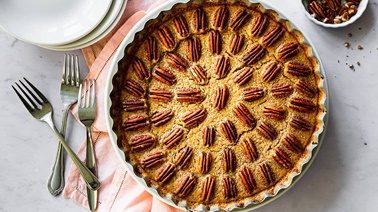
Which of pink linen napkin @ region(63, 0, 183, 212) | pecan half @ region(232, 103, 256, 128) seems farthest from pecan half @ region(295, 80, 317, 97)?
pink linen napkin @ region(63, 0, 183, 212)

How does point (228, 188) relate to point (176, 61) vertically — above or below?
below

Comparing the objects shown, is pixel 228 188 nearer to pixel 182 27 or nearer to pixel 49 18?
pixel 182 27

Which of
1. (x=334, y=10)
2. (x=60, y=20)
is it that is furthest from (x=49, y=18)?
(x=334, y=10)

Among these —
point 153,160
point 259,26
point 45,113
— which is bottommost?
point 45,113

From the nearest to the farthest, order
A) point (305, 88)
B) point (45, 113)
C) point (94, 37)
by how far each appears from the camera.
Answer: point (305, 88) < point (94, 37) < point (45, 113)

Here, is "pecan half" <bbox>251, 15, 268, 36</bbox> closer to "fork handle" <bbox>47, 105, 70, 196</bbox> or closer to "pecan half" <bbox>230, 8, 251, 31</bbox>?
"pecan half" <bbox>230, 8, 251, 31</bbox>

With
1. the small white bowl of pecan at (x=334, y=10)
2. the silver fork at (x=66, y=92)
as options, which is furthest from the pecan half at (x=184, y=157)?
the small white bowl of pecan at (x=334, y=10)

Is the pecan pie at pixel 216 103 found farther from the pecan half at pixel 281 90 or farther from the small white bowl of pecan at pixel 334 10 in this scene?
the small white bowl of pecan at pixel 334 10
